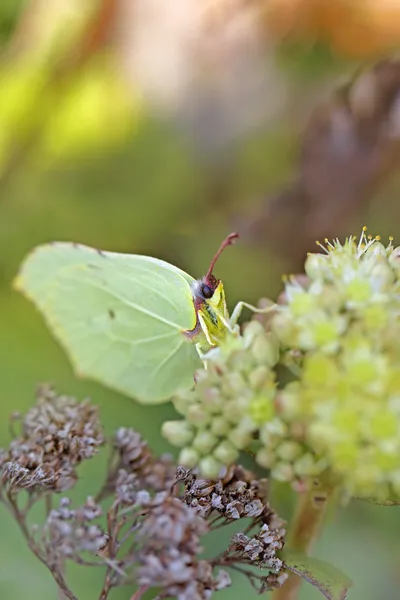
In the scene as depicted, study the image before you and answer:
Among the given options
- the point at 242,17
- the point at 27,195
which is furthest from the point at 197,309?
the point at 242,17

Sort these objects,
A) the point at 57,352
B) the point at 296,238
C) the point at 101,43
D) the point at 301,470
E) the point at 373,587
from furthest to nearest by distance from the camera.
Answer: the point at 101,43 < the point at 296,238 < the point at 57,352 < the point at 373,587 < the point at 301,470

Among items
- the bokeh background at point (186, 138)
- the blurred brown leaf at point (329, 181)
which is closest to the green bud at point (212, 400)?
the bokeh background at point (186, 138)

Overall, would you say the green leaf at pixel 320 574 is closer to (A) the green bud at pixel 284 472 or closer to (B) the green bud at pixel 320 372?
(A) the green bud at pixel 284 472

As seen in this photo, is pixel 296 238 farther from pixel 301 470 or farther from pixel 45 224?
pixel 301 470

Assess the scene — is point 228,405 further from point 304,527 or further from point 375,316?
point 304,527

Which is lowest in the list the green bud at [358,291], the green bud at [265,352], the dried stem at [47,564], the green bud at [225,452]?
the dried stem at [47,564]

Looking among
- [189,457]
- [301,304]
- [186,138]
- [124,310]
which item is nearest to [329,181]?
[186,138]

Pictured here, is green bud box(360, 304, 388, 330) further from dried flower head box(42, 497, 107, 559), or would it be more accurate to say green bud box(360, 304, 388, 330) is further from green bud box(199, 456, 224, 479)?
dried flower head box(42, 497, 107, 559)
